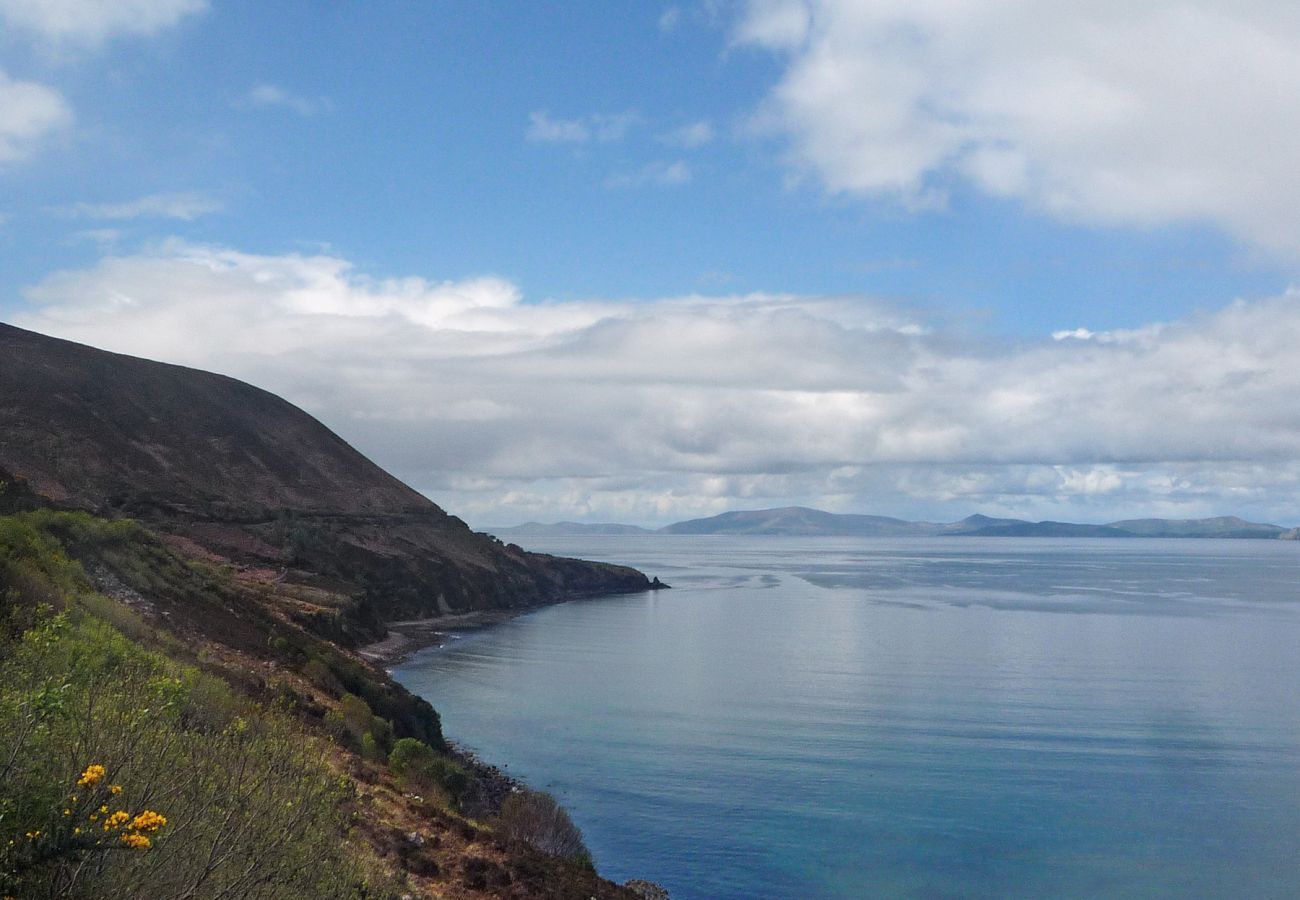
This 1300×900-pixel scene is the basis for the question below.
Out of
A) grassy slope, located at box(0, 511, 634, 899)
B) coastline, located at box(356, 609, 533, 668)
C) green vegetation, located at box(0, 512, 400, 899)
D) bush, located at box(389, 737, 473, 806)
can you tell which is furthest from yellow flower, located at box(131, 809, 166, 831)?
coastline, located at box(356, 609, 533, 668)

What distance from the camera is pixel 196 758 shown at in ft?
36.7

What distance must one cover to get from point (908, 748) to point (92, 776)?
4355 cm

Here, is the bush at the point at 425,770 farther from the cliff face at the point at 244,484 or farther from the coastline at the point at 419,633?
the coastline at the point at 419,633

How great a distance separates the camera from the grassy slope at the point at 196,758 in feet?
27.7

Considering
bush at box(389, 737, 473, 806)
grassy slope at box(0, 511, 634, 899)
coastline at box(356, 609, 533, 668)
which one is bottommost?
coastline at box(356, 609, 533, 668)

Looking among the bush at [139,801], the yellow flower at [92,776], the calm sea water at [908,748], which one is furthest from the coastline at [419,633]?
the yellow flower at [92,776]

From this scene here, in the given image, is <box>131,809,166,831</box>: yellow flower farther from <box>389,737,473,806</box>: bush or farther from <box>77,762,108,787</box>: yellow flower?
<box>389,737,473,806</box>: bush

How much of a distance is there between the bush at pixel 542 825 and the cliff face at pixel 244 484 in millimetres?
28048

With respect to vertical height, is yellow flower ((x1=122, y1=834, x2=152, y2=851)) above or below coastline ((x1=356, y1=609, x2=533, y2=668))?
above

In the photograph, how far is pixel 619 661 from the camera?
251 feet

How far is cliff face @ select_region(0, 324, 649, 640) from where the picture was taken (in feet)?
277

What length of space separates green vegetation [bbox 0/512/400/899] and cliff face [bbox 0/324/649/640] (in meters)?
46.5

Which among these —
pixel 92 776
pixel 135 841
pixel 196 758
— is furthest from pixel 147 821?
pixel 196 758

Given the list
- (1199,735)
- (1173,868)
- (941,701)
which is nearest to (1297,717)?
(1199,735)
